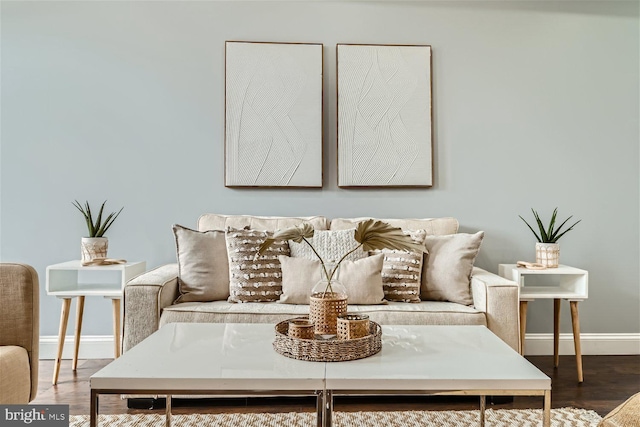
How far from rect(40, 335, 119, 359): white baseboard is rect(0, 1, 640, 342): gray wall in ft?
0.19

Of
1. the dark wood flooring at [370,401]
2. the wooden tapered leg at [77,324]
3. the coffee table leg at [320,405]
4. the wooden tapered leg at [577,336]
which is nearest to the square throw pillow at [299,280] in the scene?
the dark wood flooring at [370,401]

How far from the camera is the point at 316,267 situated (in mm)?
2461

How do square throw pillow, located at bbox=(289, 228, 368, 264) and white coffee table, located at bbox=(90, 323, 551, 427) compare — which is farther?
square throw pillow, located at bbox=(289, 228, 368, 264)

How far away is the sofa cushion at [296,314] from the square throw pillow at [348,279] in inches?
3.0

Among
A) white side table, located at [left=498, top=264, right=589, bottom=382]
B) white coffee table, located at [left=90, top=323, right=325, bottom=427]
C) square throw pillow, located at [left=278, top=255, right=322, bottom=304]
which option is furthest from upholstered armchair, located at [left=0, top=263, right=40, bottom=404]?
white side table, located at [left=498, top=264, right=589, bottom=382]

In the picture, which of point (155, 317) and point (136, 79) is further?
point (136, 79)

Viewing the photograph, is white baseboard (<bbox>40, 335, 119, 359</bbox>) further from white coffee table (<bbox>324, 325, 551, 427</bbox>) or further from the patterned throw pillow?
white coffee table (<bbox>324, 325, 551, 427</bbox>)

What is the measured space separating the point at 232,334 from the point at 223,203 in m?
1.50

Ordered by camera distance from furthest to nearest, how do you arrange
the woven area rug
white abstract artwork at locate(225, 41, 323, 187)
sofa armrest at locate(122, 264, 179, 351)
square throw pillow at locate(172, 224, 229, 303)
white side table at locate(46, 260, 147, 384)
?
white abstract artwork at locate(225, 41, 323, 187) < white side table at locate(46, 260, 147, 384) < square throw pillow at locate(172, 224, 229, 303) < sofa armrest at locate(122, 264, 179, 351) < the woven area rug

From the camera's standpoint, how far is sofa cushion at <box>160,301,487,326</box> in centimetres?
227

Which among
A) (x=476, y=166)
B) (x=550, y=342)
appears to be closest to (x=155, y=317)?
(x=476, y=166)

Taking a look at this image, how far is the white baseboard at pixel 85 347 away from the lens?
3.03 metres

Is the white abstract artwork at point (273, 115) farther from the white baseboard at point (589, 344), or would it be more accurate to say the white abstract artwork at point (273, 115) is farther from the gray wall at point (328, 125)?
the white baseboard at point (589, 344)

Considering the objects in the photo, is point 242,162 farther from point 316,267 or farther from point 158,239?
point 316,267
